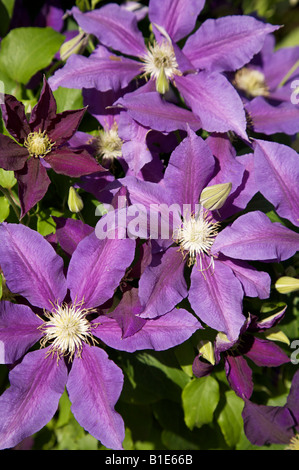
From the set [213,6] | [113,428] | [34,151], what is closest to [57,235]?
[34,151]

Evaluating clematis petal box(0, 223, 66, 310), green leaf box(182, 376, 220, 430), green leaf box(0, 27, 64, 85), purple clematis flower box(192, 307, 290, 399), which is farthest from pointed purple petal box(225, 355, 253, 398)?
green leaf box(0, 27, 64, 85)

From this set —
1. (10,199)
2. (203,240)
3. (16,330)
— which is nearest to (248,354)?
(203,240)

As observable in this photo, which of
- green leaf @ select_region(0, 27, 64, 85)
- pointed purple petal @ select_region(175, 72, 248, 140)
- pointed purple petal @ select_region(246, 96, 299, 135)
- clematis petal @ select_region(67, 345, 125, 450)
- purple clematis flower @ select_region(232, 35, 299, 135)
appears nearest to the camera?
clematis petal @ select_region(67, 345, 125, 450)

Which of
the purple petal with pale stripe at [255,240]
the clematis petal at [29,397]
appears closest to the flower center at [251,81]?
the purple petal with pale stripe at [255,240]

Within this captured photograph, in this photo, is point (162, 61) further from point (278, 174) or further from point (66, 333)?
point (66, 333)

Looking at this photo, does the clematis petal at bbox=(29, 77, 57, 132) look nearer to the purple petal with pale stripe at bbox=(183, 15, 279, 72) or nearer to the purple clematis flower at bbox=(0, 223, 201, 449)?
the purple clematis flower at bbox=(0, 223, 201, 449)

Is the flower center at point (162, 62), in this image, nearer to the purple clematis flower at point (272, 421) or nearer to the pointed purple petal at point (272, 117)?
the pointed purple petal at point (272, 117)

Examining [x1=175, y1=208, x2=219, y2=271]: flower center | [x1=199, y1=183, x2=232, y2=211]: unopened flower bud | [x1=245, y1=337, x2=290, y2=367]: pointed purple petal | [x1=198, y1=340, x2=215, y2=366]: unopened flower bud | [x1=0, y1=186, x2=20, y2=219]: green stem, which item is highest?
[x1=199, y1=183, x2=232, y2=211]: unopened flower bud
